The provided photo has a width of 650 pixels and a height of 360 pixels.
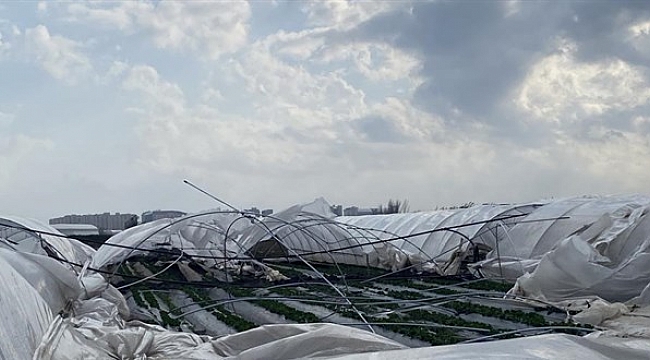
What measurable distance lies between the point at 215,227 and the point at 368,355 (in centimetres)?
1341

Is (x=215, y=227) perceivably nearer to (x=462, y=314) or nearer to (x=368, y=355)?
(x=462, y=314)

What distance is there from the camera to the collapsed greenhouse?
13.4 feet

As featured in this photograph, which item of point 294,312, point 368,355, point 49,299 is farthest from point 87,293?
point 368,355

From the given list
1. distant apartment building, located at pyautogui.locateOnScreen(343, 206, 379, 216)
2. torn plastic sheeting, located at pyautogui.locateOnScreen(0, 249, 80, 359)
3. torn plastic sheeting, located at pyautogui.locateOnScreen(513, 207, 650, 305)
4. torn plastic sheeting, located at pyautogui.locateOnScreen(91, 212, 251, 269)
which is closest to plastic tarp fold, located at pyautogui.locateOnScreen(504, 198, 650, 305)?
torn plastic sheeting, located at pyautogui.locateOnScreen(513, 207, 650, 305)

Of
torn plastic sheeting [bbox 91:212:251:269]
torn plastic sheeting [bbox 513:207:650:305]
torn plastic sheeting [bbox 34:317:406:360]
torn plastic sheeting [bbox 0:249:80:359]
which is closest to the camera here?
torn plastic sheeting [bbox 0:249:80:359]

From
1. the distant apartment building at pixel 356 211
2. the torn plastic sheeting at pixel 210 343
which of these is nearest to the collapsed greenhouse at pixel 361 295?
the torn plastic sheeting at pixel 210 343

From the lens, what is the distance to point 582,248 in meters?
8.70

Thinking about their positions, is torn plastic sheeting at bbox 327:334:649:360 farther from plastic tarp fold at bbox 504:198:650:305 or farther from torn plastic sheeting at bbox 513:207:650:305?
torn plastic sheeting at bbox 513:207:650:305

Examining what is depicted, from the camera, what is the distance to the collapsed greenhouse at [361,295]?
4074mm

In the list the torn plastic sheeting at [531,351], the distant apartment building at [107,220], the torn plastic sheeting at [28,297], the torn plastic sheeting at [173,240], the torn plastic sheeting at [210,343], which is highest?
the distant apartment building at [107,220]

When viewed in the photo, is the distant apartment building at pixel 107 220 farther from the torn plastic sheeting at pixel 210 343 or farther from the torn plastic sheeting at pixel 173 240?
the torn plastic sheeting at pixel 210 343

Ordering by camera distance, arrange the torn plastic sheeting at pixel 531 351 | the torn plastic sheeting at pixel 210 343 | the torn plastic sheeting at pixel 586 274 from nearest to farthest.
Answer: the torn plastic sheeting at pixel 531 351, the torn plastic sheeting at pixel 210 343, the torn plastic sheeting at pixel 586 274

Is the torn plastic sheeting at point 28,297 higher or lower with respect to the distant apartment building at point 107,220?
lower

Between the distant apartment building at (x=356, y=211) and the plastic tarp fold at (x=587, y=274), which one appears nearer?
the plastic tarp fold at (x=587, y=274)
